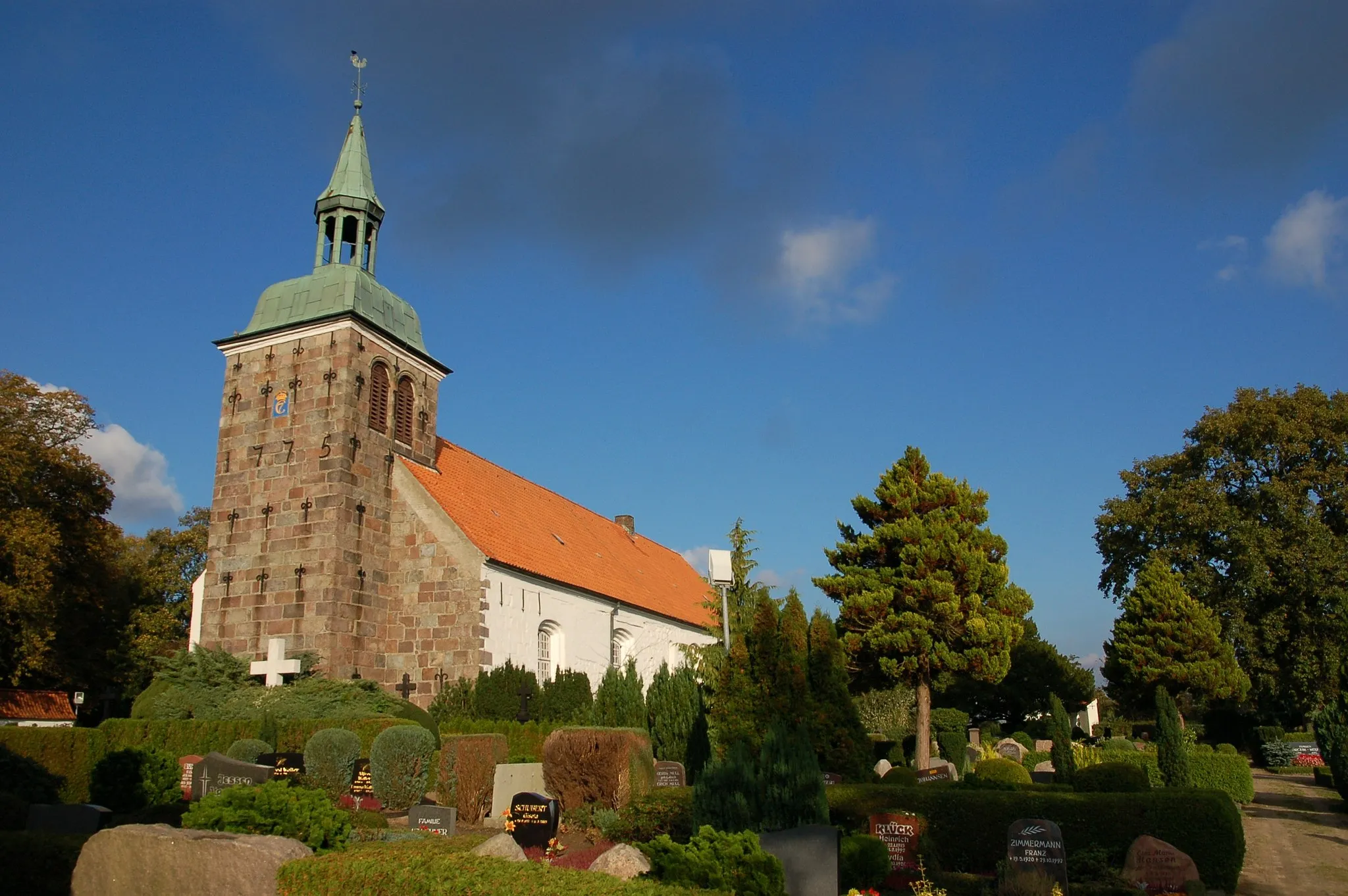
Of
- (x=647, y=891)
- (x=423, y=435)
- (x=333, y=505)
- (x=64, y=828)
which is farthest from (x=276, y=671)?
(x=647, y=891)

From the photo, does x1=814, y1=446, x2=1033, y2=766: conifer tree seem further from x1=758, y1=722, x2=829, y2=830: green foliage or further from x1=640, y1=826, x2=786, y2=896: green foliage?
x1=640, y1=826, x2=786, y2=896: green foliage

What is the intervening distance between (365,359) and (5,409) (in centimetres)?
1173

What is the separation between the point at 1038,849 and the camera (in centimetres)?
999

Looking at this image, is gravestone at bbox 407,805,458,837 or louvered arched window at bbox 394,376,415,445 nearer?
gravestone at bbox 407,805,458,837

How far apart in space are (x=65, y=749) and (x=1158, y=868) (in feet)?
58.7

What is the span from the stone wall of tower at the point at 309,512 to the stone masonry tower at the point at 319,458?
32 millimetres

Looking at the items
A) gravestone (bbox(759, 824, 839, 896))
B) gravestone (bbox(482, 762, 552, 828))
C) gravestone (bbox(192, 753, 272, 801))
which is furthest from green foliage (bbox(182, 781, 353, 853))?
gravestone (bbox(482, 762, 552, 828))

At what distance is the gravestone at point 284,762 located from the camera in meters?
15.0

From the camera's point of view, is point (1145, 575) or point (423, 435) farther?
point (1145, 575)

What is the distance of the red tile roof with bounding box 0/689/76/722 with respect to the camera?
30422 mm

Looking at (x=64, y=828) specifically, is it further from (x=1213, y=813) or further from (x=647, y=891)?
(x=1213, y=813)

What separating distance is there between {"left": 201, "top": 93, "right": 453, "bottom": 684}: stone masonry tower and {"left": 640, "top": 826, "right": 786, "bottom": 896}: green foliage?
1570cm

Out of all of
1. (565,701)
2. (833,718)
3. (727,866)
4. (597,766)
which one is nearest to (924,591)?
(833,718)

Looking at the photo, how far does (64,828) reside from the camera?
32.6ft
